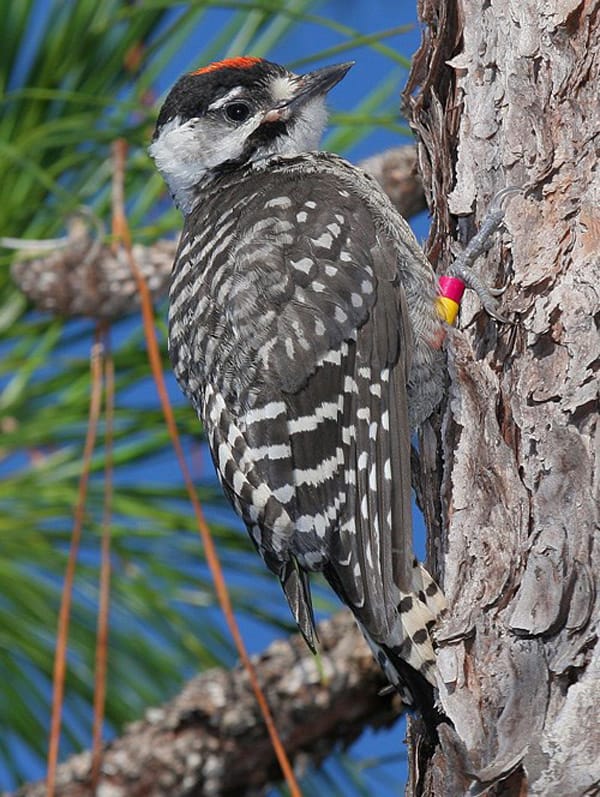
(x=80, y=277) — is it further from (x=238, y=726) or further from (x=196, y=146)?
(x=238, y=726)

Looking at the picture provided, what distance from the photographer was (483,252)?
1890 mm

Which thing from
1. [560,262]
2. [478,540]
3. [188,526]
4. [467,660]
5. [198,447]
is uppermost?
[198,447]

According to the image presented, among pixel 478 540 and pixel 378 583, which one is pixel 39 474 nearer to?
pixel 378 583

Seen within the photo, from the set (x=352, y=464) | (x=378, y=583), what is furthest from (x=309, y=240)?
(x=378, y=583)

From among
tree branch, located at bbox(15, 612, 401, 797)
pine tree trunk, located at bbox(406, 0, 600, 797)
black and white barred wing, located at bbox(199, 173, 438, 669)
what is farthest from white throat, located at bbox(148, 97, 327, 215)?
tree branch, located at bbox(15, 612, 401, 797)

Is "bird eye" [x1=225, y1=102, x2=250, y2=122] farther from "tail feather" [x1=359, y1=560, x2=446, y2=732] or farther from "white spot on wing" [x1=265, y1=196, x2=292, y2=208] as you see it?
"tail feather" [x1=359, y1=560, x2=446, y2=732]

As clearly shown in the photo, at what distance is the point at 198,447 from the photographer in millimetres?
2678

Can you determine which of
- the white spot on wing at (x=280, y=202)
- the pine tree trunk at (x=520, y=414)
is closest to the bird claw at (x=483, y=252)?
the pine tree trunk at (x=520, y=414)

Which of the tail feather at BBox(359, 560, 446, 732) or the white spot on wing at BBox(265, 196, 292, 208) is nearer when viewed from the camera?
the tail feather at BBox(359, 560, 446, 732)

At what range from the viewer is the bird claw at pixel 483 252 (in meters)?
1.80

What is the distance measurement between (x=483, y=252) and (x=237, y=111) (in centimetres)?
83

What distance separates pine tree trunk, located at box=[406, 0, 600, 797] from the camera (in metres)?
1.50

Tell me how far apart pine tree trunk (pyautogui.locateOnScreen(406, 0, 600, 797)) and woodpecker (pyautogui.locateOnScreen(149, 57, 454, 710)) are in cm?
8

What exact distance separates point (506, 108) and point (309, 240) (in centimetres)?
41
